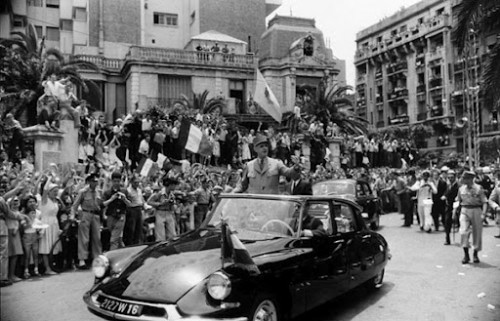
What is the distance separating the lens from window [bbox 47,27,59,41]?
1256 inches

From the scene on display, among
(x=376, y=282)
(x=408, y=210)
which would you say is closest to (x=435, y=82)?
(x=408, y=210)

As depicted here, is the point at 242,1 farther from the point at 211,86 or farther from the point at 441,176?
the point at 441,176

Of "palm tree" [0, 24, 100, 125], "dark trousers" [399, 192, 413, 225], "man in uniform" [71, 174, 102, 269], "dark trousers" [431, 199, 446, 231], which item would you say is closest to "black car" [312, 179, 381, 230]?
"dark trousers" [399, 192, 413, 225]

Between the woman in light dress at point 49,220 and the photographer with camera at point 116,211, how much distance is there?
34.9 inches

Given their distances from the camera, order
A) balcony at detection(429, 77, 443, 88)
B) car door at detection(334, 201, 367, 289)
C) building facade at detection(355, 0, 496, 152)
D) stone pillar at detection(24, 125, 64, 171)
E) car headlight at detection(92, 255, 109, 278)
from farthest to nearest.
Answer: balcony at detection(429, 77, 443, 88)
building facade at detection(355, 0, 496, 152)
stone pillar at detection(24, 125, 64, 171)
car door at detection(334, 201, 367, 289)
car headlight at detection(92, 255, 109, 278)

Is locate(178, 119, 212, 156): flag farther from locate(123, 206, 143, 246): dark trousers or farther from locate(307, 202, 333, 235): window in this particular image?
locate(307, 202, 333, 235): window

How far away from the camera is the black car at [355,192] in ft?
42.8

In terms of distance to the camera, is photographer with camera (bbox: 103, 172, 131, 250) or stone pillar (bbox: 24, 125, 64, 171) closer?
photographer with camera (bbox: 103, 172, 131, 250)

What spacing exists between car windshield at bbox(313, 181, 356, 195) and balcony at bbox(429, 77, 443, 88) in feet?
133

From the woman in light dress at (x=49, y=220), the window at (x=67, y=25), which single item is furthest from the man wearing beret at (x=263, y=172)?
the window at (x=67, y=25)

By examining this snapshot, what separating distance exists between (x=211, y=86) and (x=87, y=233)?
2460 cm

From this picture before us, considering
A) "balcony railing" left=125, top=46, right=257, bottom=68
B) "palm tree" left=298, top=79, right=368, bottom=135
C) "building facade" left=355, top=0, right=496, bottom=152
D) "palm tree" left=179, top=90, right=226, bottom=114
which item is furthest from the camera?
"building facade" left=355, top=0, right=496, bottom=152

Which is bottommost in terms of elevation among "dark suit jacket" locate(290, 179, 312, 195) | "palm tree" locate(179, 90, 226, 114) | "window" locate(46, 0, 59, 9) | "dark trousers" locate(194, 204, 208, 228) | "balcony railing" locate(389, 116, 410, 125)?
"dark trousers" locate(194, 204, 208, 228)

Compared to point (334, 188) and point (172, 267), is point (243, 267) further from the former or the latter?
point (334, 188)
